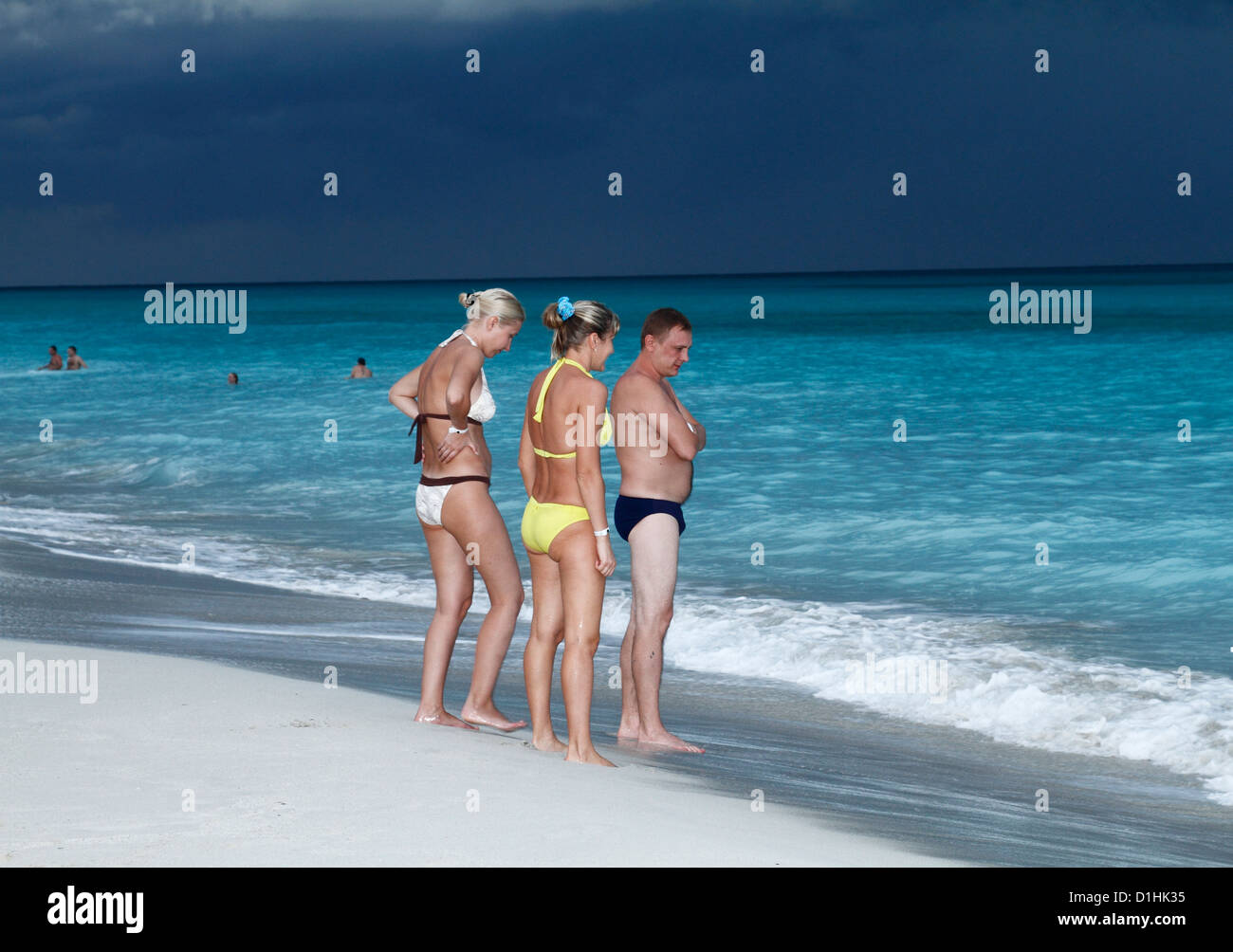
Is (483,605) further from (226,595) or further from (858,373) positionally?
(858,373)

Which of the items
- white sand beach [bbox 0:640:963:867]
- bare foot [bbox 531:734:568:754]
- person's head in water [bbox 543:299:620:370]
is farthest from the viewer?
bare foot [bbox 531:734:568:754]

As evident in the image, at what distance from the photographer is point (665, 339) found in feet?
17.3

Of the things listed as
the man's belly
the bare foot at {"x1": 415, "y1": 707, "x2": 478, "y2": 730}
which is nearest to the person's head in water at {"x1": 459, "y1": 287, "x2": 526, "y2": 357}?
the man's belly

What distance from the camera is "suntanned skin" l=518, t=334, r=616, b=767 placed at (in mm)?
4562

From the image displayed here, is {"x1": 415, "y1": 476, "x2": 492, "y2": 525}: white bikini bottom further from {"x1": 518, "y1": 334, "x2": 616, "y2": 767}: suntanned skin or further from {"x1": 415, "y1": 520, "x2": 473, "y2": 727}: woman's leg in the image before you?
{"x1": 518, "y1": 334, "x2": 616, "y2": 767}: suntanned skin

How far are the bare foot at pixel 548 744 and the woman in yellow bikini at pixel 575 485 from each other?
156 millimetres

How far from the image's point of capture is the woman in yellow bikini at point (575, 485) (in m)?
4.57

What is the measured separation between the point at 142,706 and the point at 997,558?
7.28 m

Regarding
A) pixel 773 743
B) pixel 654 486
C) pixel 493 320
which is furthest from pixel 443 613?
pixel 773 743

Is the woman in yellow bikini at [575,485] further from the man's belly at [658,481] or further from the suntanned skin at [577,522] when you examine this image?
the man's belly at [658,481]

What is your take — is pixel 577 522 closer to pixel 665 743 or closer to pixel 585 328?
pixel 585 328

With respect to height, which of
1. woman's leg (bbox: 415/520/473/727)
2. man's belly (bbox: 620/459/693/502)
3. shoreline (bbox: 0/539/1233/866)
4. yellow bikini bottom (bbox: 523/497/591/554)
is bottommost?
shoreline (bbox: 0/539/1233/866)

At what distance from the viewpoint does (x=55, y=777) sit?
386 centimetres

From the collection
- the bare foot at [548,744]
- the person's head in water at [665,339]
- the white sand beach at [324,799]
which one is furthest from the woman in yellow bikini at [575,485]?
the person's head in water at [665,339]
